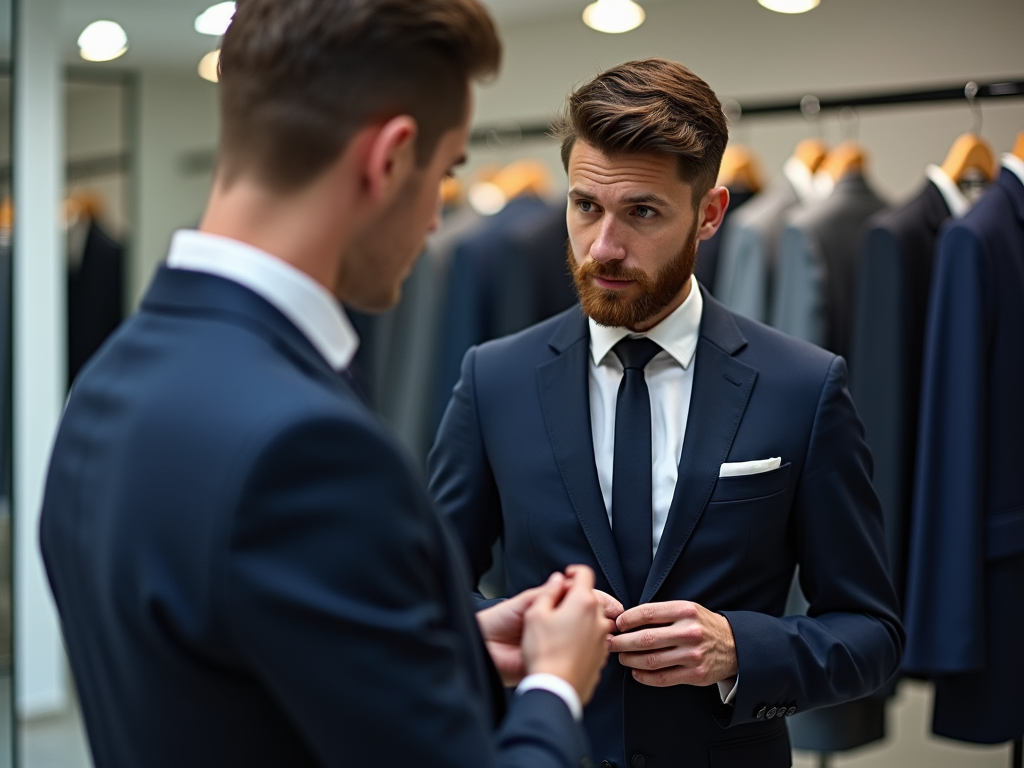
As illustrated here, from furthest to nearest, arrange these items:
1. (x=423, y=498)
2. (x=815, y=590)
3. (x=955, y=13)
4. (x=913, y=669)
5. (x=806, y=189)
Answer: (x=955, y=13) < (x=806, y=189) < (x=913, y=669) < (x=815, y=590) < (x=423, y=498)

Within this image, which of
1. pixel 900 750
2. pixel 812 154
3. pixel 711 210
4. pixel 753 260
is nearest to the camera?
pixel 711 210

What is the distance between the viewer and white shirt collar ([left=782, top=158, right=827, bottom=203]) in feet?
10.6

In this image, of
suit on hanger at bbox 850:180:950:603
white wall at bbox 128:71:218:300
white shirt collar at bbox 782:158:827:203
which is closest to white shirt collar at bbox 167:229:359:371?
suit on hanger at bbox 850:180:950:603

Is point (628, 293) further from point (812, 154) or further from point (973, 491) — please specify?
point (812, 154)

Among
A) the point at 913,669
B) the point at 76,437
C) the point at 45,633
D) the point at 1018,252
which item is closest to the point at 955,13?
the point at 1018,252

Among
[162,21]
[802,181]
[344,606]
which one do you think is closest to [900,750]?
[802,181]

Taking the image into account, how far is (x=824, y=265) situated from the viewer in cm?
291

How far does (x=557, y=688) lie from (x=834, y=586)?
2.38 ft

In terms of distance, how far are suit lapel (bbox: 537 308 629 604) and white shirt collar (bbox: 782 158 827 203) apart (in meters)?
1.70

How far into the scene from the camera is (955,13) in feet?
→ 11.6

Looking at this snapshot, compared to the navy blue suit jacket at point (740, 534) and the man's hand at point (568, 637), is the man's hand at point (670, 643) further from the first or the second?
the man's hand at point (568, 637)

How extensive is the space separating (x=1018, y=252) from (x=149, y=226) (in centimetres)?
372

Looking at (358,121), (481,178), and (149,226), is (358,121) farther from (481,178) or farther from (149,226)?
(149,226)

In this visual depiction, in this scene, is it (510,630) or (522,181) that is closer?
(510,630)
